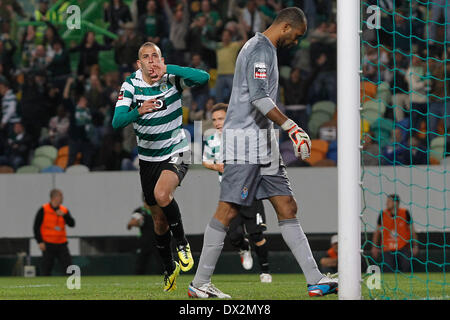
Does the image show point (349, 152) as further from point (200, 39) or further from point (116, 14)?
point (116, 14)

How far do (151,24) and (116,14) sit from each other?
1064 millimetres

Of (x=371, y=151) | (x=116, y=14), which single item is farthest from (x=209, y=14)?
(x=371, y=151)

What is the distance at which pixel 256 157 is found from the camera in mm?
6320

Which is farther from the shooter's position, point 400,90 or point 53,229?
point 53,229

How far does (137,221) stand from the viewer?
14.1 metres

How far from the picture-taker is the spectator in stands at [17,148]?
15336 mm

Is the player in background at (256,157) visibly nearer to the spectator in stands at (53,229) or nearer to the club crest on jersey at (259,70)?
the club crest on jersey at (259,70)

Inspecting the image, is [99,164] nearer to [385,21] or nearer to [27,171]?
[27,171]

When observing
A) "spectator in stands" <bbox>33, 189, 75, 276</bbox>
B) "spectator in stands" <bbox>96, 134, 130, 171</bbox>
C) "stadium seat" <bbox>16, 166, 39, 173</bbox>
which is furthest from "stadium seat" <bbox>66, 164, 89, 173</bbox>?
"stadium seat" <bbox>16, 166, 39, 173</bbox>

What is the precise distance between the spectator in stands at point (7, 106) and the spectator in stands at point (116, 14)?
216 cm

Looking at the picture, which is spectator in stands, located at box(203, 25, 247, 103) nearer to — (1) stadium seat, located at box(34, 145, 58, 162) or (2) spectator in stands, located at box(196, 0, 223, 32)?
(2) spectator in stands, located at box(196, 0, 223, 32)

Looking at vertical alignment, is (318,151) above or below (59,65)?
below

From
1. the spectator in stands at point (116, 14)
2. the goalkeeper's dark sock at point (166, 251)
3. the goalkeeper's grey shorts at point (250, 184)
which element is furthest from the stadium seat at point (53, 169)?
the goalkeeper's grey shorts at point (250, 184)
